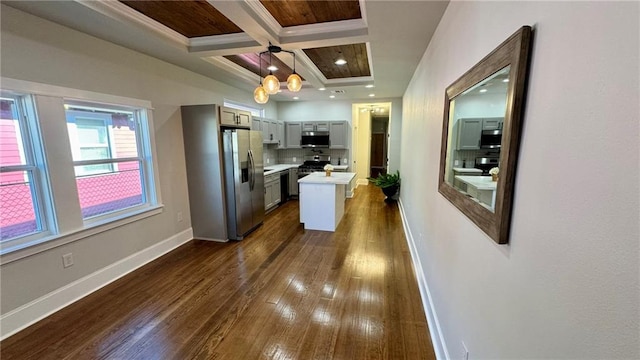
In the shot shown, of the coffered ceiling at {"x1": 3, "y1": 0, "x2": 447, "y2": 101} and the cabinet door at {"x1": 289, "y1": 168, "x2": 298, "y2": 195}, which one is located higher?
the coffered ceiling at {"x1": 3, "y1": 0, "x2": 447, "y2": 101}

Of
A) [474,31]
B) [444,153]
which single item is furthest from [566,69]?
[444,153]

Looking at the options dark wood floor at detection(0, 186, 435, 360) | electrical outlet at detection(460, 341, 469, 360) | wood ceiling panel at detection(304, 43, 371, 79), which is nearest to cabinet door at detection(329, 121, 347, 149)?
wood ceiling panel at detection(304, 43, 371, 79)

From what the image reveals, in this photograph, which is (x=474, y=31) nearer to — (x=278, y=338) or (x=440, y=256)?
(x=440, y=256)

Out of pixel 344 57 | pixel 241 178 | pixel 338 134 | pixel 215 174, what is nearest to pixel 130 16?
pixel 215 174

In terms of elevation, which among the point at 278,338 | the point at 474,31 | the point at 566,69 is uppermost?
the point at 474,31

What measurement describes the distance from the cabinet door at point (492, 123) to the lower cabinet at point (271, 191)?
4.47m

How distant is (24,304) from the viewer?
7.18 ft

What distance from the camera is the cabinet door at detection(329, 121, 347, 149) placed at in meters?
6.75

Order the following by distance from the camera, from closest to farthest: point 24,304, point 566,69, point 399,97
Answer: point 566,69, point 24,304, point 399,97

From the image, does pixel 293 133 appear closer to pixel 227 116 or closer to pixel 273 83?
pixel 227 116

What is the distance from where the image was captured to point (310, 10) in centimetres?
244

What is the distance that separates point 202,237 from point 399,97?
5.60 metres

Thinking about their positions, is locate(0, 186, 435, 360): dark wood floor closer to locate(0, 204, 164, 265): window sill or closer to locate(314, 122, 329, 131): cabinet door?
locate(0, 204, 164, 265): window sill

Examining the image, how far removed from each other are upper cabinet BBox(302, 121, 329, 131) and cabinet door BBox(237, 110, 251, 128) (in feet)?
8.53
